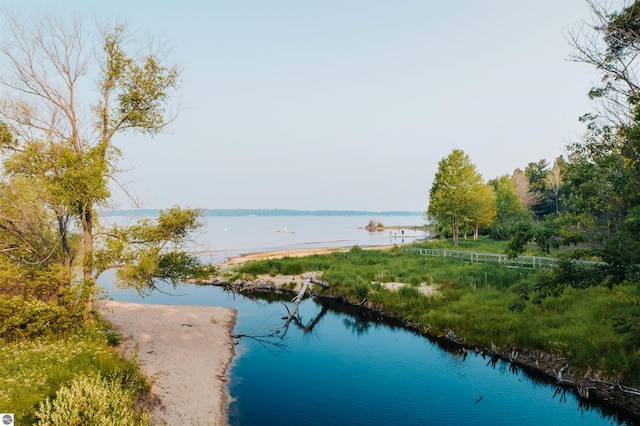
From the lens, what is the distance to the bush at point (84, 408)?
287 inches

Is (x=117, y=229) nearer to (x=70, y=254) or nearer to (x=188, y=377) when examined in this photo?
(x=70, y=254)

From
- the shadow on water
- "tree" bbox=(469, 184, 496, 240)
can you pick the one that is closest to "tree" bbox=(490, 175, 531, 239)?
"tree" bbox=(469, 184, 496, 240)

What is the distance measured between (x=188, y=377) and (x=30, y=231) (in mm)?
8242

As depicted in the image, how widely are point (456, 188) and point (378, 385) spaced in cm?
4144

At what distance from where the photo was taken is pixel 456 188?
167 feet

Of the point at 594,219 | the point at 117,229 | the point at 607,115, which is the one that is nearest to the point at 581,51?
the point at 607,115

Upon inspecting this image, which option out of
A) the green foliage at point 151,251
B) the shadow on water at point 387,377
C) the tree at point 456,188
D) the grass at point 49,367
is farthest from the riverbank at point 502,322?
the tree at point 456,188

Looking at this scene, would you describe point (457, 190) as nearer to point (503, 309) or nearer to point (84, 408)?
point (503, 309)

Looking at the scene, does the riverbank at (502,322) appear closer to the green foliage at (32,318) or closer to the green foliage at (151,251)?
the green foliage at (151,251)

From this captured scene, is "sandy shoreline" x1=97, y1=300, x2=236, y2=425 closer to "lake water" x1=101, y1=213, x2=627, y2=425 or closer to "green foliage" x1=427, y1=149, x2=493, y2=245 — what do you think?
"lake water" x1=101, y1=213, x2=627, y2=425

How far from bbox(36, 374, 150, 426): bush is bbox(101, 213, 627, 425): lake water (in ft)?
14.9

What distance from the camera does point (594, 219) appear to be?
1161cm

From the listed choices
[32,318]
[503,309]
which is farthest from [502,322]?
[32,318]

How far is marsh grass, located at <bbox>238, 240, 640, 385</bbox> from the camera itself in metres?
13.5
